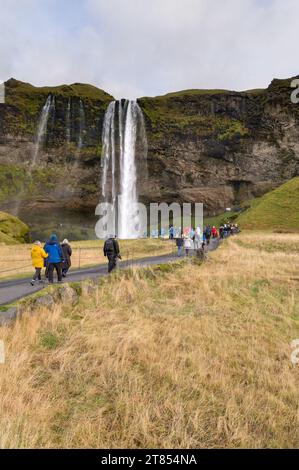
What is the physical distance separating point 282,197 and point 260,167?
13669mm

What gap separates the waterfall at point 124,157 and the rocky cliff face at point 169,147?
1.68m

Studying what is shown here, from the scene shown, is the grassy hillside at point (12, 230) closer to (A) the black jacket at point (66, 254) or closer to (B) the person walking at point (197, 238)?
(B) the person walking at point (197, 238)

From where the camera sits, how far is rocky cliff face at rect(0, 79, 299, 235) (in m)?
64.8

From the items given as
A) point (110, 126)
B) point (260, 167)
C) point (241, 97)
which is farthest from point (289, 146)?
point (110, 126)

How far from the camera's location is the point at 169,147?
66875 millimetres

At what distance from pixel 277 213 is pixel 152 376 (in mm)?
49893

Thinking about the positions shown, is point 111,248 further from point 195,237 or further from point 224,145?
point 224,145

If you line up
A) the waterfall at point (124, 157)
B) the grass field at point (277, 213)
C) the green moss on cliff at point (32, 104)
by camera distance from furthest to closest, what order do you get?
the green moss on cliff at point (32, 104) < the waterfall at point (124, 157) < the grass field at point (277, 213)

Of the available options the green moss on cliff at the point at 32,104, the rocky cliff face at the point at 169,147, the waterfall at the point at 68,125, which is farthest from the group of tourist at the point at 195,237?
the green moss on cliff at the point at 32,104

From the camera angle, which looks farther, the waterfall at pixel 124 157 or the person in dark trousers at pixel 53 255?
the waterfall at pixel 124 157

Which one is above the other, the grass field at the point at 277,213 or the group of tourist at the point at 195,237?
the grass field at the point at 277,213

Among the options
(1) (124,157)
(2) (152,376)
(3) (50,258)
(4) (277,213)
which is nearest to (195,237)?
(3) (50,258)

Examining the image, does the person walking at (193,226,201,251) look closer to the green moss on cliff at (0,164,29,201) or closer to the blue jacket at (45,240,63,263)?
the blue jacket at (45,240,63,263)

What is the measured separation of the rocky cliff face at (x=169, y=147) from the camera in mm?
64750
